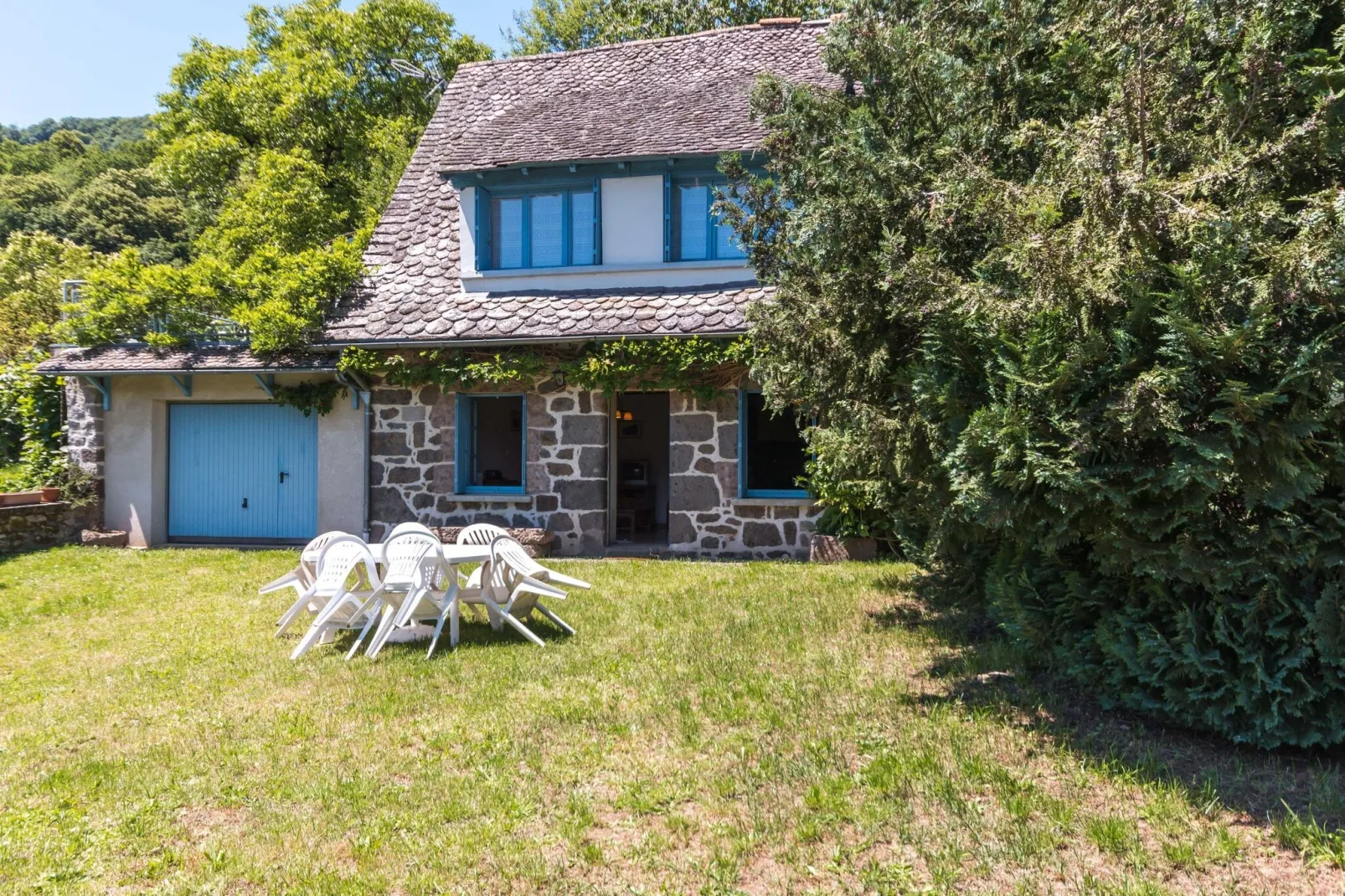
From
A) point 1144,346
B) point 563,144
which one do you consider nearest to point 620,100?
point 563,144

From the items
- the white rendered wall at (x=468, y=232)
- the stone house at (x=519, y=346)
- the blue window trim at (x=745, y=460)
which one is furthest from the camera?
the white rendered wall at (x=468, y=232)

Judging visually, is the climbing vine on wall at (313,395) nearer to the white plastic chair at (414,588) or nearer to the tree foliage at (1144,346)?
the white plastic chair at (414,588)

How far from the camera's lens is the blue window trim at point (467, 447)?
12.0 m

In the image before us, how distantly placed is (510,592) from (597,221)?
20.7 feet

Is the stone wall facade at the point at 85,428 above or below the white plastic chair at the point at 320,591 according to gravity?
above

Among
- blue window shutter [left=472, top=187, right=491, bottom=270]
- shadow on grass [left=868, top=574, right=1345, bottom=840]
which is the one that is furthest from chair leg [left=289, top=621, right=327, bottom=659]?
blue window shutter [left=472, top=187, right=491, bottom=270]

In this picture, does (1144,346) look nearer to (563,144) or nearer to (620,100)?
(563,144)

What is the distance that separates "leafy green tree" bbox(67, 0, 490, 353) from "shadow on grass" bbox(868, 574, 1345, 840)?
53.6ft

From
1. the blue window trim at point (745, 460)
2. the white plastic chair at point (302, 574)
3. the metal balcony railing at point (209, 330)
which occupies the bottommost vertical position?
the white plastic chair at point (302, 574)

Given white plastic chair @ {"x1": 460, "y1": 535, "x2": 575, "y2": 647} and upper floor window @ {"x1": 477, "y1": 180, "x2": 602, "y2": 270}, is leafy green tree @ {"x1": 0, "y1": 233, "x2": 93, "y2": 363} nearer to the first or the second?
upper floor window @ {"x1": 477, "y1": 180, "x2": 602, "y2": 270}

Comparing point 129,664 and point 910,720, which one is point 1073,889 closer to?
point 910,720

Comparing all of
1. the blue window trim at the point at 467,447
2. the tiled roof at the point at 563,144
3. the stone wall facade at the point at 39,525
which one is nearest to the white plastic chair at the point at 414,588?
the tiled roof at the point at 563,144

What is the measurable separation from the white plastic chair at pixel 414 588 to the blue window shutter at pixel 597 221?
6.20m

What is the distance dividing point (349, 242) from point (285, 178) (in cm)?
788
